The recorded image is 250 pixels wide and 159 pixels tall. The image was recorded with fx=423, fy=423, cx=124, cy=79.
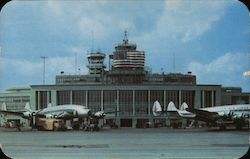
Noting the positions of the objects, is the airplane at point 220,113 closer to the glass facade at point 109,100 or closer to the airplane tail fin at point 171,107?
the airplane tail fin at point 171,107

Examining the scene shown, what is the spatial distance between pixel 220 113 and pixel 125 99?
20.1 ft

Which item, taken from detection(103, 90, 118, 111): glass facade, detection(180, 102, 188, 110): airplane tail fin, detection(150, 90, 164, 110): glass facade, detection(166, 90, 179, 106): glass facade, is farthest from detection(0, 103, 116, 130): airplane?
detection(180, 102, 188, 110): airplane tail fin

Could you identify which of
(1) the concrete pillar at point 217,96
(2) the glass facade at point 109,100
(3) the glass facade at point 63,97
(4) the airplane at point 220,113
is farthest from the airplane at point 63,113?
(1) the concrete pillar at point 217,96

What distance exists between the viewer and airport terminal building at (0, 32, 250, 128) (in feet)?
63.1

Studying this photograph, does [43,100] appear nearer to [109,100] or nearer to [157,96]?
[109,100]

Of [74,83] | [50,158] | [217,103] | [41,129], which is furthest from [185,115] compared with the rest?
[50,158]

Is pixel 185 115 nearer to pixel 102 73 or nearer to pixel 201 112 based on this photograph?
pixel 201 112

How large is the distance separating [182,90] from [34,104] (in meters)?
7.65

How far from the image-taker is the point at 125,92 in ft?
80.6

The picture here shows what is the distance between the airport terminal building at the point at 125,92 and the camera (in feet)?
63.1

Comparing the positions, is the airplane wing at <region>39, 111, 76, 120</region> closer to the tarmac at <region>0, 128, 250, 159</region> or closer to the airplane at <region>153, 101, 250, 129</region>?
the airplane at <region>153, 101, 250, 129</region>

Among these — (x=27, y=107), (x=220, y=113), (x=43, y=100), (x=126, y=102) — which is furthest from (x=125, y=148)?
(x=220, y=113)

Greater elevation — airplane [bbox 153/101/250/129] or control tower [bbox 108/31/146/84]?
control tower [bbox 108/31/146/84]

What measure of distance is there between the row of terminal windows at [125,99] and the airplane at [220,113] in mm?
493
